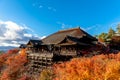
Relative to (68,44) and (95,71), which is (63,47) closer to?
(68,44)

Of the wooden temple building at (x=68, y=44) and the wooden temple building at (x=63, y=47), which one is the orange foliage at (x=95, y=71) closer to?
the wooden temple building at (x=63, y=47)

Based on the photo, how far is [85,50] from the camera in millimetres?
37625

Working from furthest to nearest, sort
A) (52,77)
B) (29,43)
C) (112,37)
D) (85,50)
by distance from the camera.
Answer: (112,37) → (29,43) → (85,50) → (52,77)

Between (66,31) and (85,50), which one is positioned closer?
(85,50)

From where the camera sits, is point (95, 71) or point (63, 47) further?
point (63, 47)

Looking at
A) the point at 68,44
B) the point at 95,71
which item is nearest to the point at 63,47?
the point at 68,44

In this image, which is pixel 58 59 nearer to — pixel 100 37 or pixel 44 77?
pixel 44 77

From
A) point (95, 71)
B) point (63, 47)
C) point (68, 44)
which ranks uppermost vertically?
point (68, 44)

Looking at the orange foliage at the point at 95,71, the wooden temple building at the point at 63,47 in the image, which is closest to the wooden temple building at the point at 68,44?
the wooden temple building at the point at 63,47

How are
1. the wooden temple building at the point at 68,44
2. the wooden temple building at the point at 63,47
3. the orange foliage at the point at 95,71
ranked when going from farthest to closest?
the wooden temple building at the point at 68,44 → the wooden temple building at the point at 63,47 → the orange foliage at the point at 95,71

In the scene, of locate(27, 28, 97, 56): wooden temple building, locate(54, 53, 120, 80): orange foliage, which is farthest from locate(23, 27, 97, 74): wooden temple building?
locate(54, 53, 120, 80): orange foliage

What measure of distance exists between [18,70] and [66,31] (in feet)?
54.0

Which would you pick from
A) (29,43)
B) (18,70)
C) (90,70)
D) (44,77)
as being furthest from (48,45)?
(90,70)

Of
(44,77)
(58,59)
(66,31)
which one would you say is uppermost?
(66,31)
